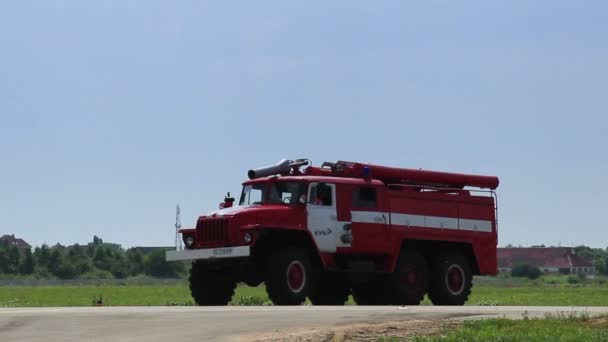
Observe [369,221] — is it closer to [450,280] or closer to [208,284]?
[450,280]

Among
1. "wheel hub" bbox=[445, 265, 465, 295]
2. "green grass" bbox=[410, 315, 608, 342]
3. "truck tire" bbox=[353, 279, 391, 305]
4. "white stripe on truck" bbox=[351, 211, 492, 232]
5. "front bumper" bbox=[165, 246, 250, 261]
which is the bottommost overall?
"green grass" bbox=[410, 315, 608, 342]

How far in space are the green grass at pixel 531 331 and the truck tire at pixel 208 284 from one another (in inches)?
421

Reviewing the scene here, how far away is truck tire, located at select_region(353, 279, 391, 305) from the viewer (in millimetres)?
29888

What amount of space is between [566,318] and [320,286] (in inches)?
429

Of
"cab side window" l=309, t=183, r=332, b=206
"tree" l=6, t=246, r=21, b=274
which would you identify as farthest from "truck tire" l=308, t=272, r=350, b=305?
"tree" l=6, t=246, r=21, b=274

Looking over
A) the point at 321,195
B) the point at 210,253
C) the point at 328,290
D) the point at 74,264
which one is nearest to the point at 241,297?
the point at 328,290

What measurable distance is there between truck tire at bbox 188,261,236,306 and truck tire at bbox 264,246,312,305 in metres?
2.07

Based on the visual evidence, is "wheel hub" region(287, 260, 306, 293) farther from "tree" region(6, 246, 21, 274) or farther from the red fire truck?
"tree" region(6, 246, 21, 274)

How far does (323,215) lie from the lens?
28422 millimetres

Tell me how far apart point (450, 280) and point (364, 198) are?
3.47 m

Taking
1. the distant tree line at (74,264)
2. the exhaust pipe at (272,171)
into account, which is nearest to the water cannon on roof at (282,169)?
the exhaust pipe at (272,171)

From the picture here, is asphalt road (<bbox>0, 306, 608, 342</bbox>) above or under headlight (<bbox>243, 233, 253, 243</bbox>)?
under

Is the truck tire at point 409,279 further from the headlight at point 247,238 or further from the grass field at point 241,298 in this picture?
the grass field at point 241,298

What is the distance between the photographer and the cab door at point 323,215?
2816cm
